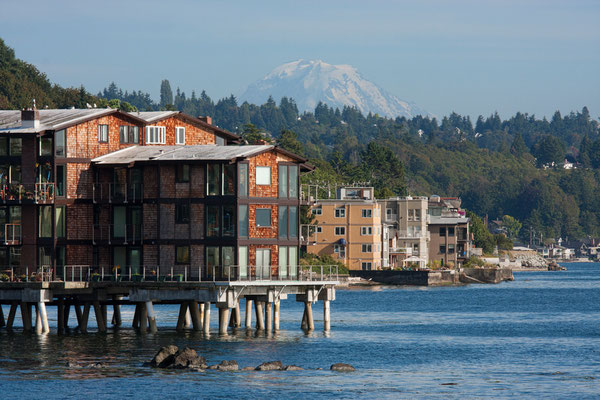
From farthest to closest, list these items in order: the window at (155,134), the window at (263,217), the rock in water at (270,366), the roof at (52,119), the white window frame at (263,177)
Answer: the window at (155,134)
the roof at (52,119)
the white window frame at (263,177)
the window at (263,217)
the rock in water at (270,366)

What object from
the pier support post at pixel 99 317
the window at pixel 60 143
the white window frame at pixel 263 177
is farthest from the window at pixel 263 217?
the window at pixel 60 143

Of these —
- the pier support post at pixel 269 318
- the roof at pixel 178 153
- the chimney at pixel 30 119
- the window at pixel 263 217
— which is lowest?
the pier support post at pixel 269 318

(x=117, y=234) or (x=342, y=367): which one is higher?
(x=117, y=234)

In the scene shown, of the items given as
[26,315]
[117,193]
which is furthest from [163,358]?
[26,315]

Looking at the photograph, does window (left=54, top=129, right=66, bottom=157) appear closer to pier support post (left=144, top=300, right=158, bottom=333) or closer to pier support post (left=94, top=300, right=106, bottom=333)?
pier support post (left=94, top=300, right=106, bottom=333)

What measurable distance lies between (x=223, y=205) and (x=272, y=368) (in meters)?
16.9

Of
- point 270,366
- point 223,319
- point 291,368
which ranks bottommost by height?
point 291,368

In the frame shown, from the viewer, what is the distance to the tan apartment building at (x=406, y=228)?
19400cm

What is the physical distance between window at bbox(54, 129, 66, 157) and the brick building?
0.07m

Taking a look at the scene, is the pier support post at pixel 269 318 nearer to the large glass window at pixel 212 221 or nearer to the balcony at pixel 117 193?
the large glass window at pixel 212 221

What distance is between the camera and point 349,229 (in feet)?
571

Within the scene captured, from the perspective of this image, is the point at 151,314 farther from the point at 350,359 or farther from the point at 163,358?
the point at 350,359

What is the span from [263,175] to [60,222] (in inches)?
607

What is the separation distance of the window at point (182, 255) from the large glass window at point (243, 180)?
→ 5537 millimetres
